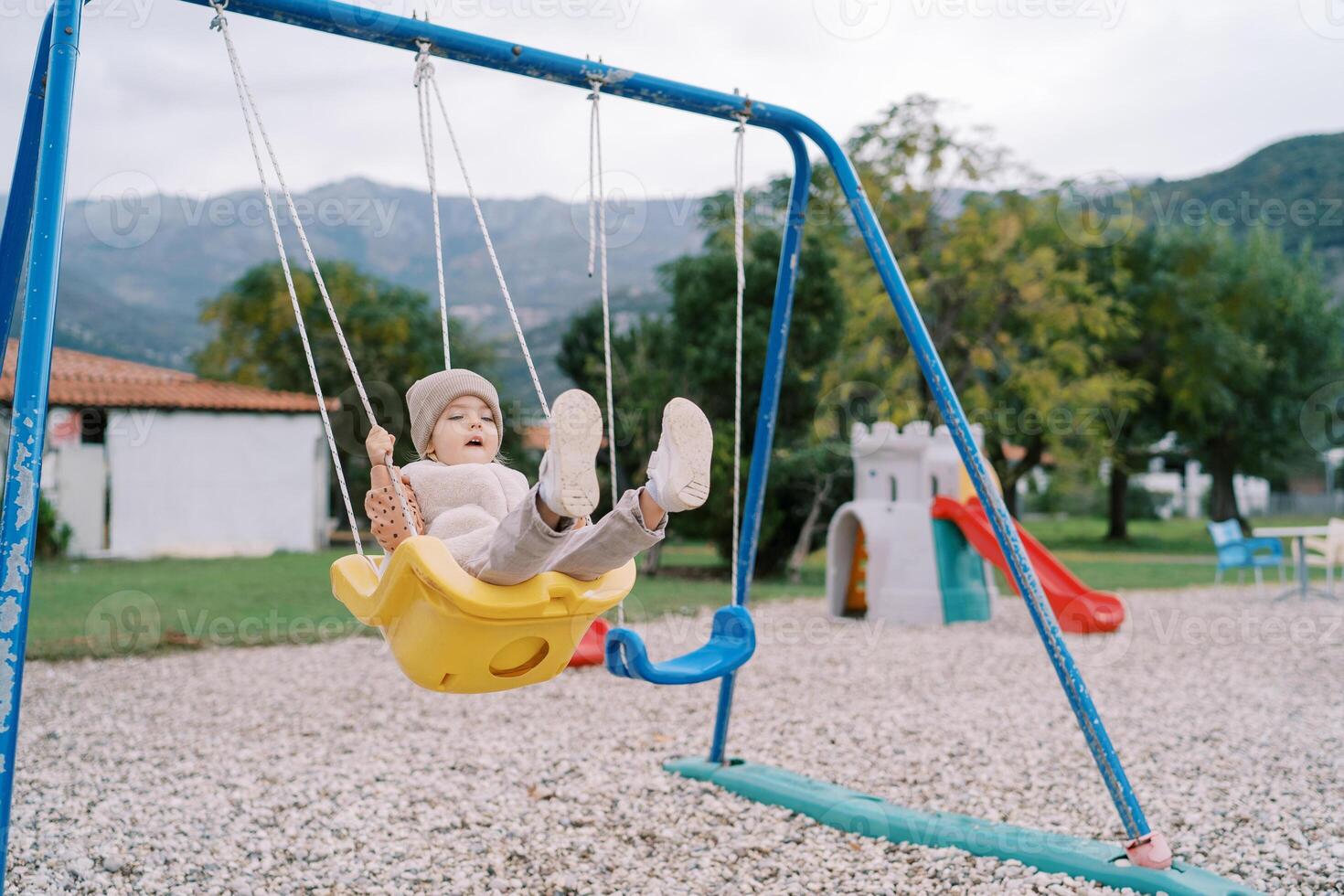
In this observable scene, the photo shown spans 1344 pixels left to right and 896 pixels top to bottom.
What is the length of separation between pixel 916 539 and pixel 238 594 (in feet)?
23.8

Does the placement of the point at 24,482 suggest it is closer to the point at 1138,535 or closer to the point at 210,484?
the point at 210,484

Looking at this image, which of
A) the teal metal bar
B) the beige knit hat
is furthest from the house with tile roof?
the beige knit hat

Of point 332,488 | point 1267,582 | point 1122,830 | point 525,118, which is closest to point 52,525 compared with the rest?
point 332,488

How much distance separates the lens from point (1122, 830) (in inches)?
145

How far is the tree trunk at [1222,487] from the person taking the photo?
92.8 ft

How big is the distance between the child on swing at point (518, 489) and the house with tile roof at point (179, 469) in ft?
52.4

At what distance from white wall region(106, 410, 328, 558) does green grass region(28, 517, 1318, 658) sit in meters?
1.11

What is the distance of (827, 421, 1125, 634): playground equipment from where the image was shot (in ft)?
30.5

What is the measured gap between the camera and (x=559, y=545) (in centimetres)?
238

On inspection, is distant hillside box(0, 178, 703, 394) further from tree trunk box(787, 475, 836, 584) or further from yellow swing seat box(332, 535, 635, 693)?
yellow swing seat box(332, 535, 635, 693)

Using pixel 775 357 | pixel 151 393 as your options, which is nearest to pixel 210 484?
pixel 151 393

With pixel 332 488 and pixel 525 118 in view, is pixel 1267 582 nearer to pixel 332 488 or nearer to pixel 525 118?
pixel 525 118

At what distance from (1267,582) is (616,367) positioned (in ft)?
30.1

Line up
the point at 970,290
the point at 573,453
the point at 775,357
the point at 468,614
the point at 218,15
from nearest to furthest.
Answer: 1. the point at 573,453
2. the point at 468,614
3. the point at 218,15
4. the point at 775,357
5. the point at 970,290
